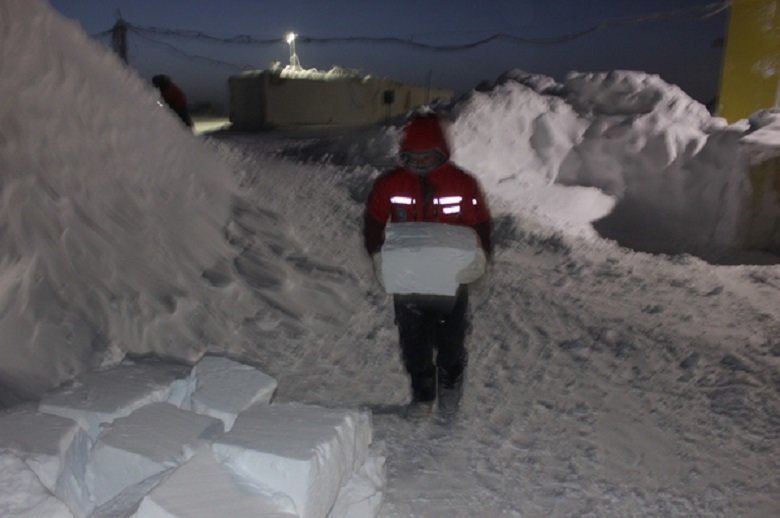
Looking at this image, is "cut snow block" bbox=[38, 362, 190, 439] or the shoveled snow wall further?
the shoveled snow wall

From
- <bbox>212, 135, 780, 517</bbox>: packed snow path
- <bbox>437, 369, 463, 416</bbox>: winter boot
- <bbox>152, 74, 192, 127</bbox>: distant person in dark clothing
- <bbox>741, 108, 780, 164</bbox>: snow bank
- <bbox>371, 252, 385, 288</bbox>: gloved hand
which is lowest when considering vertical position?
<bbox>212, 135, 780, 517</bbox>: packed snow path

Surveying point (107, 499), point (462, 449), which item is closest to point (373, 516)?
point (462, 449)

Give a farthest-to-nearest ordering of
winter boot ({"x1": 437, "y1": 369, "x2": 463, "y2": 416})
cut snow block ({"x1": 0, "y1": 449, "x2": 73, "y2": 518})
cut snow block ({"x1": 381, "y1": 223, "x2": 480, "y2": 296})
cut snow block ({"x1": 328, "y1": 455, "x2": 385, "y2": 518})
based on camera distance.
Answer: winter boot ({"x1": 437, "y1": 369, "x2": 463, "y2": 416}) → cut snow block ({"x1": 381, "y1": 223, "x2": 480, "y2": 296}) → cut snow block ({"x1": 328, "y1": 455, "x2": 385, "y2": 518}) → cut snow block ({"x1": 0, "y1": 449, "x2": 73, "y2": 518})

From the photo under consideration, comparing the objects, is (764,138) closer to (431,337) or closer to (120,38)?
(431,337)

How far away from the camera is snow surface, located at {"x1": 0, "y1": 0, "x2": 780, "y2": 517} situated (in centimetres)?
299

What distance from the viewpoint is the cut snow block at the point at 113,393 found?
2496 millimetres

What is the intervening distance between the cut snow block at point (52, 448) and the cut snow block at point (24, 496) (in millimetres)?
74

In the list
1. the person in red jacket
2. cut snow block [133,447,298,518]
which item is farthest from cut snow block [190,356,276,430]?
the person in red jacket

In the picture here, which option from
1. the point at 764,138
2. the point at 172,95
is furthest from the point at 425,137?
the point at 172,95

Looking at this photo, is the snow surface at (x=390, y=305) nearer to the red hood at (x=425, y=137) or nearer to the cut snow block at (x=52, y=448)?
the cut snow block at (x=52, y=448)

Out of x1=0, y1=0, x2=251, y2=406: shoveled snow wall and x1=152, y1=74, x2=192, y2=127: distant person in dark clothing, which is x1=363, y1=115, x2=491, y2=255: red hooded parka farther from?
x1=152, y1=74, x2=192, y2=127: distant person in dark clothing

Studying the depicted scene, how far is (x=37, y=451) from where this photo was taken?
2174 millimetres

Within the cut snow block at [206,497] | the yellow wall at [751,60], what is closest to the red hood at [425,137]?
the cut snow block at [206,497]

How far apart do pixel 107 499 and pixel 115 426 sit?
11.1 inches
